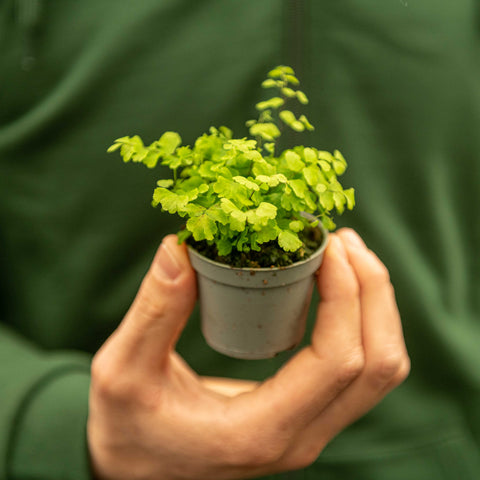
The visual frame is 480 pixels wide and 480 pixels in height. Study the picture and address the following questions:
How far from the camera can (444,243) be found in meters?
1.54

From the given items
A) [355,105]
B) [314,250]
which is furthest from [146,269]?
[355,105]

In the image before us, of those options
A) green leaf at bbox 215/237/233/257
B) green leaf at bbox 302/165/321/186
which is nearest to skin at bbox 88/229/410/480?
green leaf at bbox 215/237/233/257

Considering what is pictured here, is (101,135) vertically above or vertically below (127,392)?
above

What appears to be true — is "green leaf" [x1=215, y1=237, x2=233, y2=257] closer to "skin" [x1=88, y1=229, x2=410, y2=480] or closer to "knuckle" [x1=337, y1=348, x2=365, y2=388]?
"skin" [x1=88, y1=229, x2=410, y2=480]

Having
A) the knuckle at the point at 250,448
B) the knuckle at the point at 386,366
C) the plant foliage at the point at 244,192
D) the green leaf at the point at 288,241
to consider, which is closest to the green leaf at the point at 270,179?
the plant foliage at the point at 244,192

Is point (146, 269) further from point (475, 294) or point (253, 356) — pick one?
point (475, 294)

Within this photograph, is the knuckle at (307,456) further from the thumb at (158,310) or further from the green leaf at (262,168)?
the green leaf at (262,168)

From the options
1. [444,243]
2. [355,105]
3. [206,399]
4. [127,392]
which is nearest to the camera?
[127,392]

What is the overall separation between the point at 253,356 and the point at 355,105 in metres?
0.79

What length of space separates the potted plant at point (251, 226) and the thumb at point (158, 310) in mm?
40

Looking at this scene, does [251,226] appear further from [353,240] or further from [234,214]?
[353,240]

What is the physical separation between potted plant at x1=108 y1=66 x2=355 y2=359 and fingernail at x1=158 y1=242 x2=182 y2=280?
42 millimetres

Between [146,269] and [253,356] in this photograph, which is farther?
[146,269]

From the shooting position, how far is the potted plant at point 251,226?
1004 millimetres
